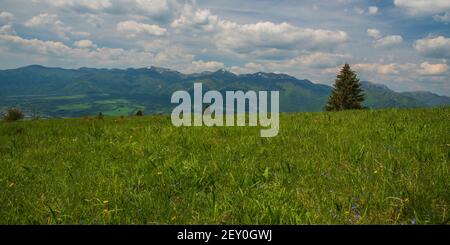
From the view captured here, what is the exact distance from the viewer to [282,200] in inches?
188

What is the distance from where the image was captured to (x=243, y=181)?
5.75m

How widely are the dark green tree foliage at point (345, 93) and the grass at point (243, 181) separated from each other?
8214 centimetres

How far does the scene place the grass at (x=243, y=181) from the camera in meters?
4.36

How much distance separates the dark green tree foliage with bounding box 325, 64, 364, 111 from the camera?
88750mm

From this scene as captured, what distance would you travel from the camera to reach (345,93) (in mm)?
89250

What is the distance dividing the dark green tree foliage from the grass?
269 feet

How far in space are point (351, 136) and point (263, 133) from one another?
2602 millimetres

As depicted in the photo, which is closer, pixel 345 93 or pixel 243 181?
pixel 243 181

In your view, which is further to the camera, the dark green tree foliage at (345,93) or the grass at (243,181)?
the dark green tree foliage at (345,93)

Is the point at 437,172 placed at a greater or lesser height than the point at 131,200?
greater

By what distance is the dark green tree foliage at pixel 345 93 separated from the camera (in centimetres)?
8875

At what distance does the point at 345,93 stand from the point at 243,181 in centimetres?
8821
